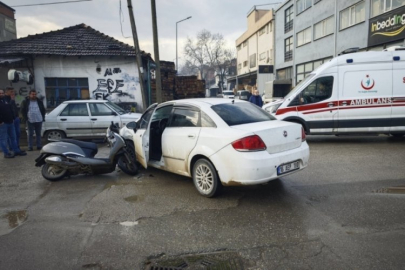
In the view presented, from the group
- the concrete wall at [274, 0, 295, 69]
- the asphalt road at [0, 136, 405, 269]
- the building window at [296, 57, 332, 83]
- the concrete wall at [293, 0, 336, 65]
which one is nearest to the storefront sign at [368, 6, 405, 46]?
the concrete wall at [293, 0, 336, 65]

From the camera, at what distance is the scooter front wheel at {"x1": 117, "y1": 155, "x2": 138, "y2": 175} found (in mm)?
5979

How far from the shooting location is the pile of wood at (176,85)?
20.5 m

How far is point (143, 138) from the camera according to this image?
18.1 feet

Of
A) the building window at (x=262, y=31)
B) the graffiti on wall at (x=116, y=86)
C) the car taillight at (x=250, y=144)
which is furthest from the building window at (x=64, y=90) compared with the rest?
the building window at (x=262, y=31)

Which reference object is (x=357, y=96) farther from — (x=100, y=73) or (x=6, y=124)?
(x=100, y=73)

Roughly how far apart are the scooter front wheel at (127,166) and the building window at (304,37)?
25.9m

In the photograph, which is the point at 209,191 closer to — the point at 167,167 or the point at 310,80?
the point at 167,167

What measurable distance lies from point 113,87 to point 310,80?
1138cm

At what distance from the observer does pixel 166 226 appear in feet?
12.1

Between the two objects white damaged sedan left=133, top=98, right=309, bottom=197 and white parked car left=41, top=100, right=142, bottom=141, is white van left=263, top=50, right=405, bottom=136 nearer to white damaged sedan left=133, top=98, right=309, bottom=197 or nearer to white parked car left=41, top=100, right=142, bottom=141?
white damaged sedan left=133, top=98, right=309, bottom=197

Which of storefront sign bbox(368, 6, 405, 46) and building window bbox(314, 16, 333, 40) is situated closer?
storefront sign bbox(368, 6, 405, 46)

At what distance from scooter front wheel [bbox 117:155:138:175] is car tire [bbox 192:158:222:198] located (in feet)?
5.80

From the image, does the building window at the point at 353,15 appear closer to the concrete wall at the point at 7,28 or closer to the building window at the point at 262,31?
the building window at the point at 262,31

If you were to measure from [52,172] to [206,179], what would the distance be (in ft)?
11.3
